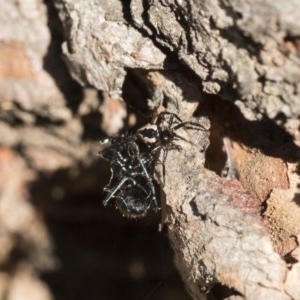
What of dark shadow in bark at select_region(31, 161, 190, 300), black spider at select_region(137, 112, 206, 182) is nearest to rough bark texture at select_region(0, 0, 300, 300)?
black spider at select_region(137, 112, 206, 182)

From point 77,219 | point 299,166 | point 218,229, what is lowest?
point 77,219

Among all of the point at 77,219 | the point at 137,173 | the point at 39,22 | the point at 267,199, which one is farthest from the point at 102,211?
the point at 267,199

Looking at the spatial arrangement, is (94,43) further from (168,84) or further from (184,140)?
(184,140)

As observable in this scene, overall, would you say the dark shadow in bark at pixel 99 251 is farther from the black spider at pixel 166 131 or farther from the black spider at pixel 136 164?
the black spider at pixel 166 131

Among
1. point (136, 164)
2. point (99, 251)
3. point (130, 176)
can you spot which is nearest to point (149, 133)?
point (136, 164)

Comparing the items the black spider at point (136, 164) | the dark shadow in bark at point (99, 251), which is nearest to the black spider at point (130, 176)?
the black spider at point (136, 164)

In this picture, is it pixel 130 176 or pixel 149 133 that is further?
pixel 130 176

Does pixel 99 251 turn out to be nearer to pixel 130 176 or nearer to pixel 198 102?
pixel 130 176
